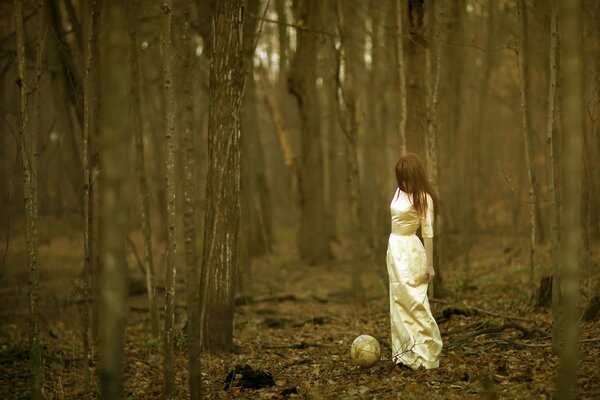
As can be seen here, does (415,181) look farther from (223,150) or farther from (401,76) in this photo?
(401,76)

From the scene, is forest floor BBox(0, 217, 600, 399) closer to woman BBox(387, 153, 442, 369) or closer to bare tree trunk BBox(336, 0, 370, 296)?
woman BBox(387, 153, 442, 369)

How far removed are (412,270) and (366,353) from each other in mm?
999

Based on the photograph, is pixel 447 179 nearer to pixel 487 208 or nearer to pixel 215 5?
pixel 487 208

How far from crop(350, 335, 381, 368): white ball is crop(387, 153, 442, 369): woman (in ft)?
0.77

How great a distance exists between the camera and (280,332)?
9.23m

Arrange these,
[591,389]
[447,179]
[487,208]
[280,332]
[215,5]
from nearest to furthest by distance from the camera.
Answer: [591,389] → [215,5] → [280,332] → [447,179] → [487,208]

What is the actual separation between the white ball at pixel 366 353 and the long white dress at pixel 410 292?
0.71ft

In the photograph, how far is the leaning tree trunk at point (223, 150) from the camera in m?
7.44

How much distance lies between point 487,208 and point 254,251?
25.5ft

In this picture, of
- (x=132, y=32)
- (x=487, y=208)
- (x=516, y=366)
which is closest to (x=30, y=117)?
(x=132, y=32)

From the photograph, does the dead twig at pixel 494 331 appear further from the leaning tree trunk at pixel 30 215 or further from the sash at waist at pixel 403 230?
the leaning tree trunk at pixel 30 215

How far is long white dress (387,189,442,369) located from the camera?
5980mm

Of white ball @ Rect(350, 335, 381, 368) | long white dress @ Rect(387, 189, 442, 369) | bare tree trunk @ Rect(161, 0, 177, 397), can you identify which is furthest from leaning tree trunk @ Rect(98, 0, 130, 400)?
long white dress @ Rect(387, 189, 442, 369)

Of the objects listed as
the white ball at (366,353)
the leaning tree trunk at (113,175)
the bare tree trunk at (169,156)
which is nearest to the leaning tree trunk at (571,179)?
the white ball at (366,353)
